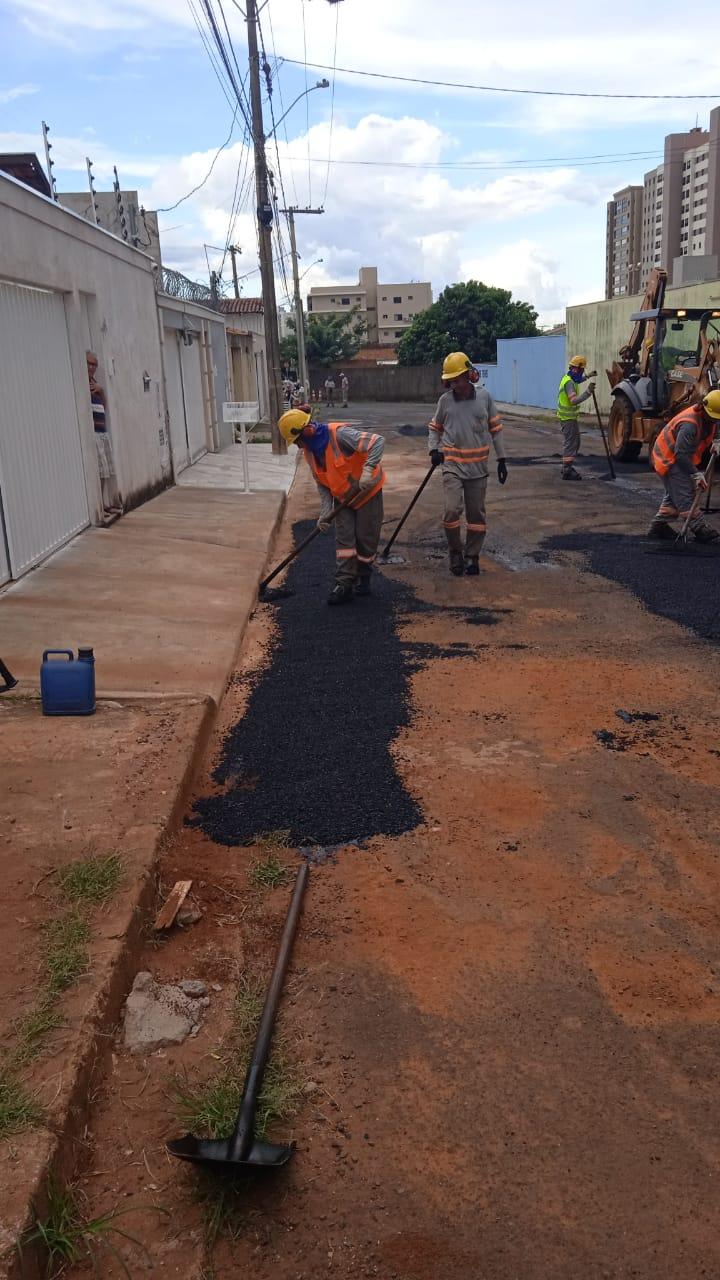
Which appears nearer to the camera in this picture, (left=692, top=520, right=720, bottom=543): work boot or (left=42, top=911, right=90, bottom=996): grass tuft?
(left=42, top=911, right=90, bottom=996): grass tuft

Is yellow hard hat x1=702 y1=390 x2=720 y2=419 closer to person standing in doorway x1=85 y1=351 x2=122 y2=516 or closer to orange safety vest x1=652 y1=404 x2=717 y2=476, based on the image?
orange safety vest x1=652 y1=404 x2=717 y2=476

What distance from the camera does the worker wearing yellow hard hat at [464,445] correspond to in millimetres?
9109

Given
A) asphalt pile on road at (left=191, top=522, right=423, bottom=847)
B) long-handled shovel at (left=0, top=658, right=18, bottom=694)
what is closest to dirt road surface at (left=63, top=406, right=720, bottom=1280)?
asphalt pile on road at (left=191, top=522, right=423, bottom=847)

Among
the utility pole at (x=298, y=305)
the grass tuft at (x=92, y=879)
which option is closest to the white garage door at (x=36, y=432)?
the grass tuft at (x=92, y=879)

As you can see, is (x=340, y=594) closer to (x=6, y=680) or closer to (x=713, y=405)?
(x=6, y=680)

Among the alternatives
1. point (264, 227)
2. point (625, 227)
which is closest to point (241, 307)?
point (264, 227)

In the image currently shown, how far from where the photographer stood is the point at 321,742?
5.34 meters

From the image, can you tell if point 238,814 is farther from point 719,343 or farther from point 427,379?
point 427,379

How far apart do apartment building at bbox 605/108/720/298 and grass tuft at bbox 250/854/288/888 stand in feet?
162

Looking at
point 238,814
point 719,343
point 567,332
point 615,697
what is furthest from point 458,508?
point 567,332

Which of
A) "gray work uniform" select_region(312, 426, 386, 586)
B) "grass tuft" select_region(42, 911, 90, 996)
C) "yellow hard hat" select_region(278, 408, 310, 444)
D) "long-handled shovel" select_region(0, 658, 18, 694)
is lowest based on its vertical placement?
"grass tuft" select_region(42, 911, 90, 996)

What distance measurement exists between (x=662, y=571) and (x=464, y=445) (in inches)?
79.6

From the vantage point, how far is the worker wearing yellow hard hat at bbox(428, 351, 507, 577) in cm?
911

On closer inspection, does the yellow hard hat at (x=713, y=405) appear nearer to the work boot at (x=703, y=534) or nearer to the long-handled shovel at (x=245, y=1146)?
the work boot at (x=703, y=534)
